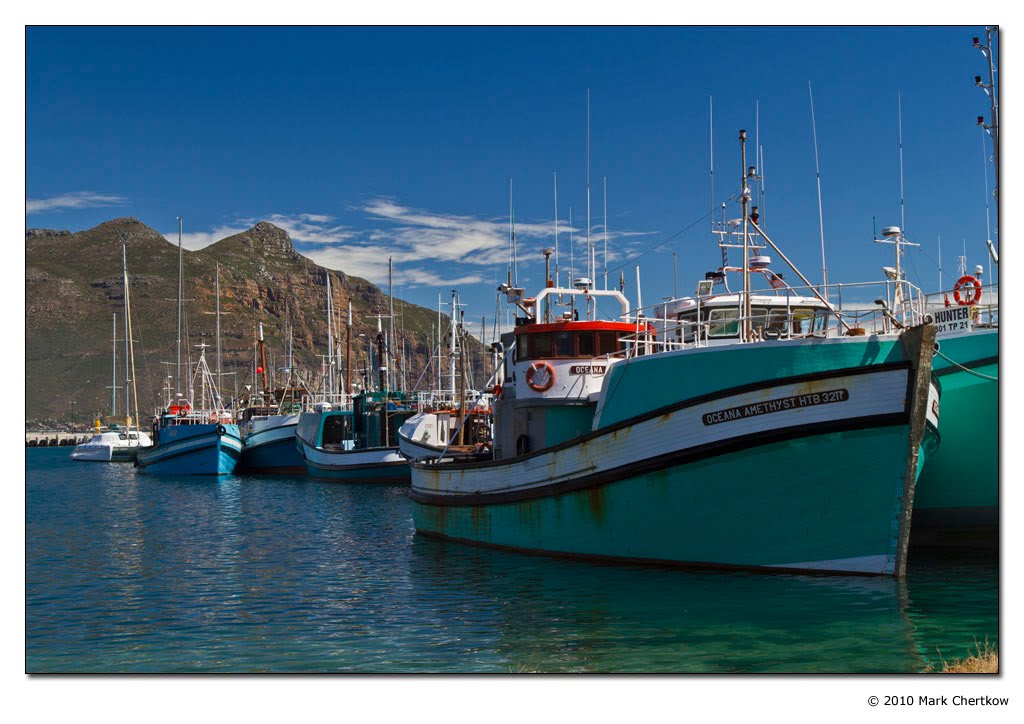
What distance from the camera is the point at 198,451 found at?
55031mm

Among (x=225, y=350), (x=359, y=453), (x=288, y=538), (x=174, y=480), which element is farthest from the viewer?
(x=225, y=350)

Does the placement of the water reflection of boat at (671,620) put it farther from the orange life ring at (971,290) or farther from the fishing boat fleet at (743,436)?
the orange life ring at (971,290)

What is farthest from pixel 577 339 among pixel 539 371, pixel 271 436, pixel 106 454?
pixel 106 454

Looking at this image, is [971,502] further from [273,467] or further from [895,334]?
[273,467]

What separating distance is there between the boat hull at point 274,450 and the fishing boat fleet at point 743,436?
3823 cm

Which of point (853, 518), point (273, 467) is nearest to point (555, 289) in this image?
point (853, 518)

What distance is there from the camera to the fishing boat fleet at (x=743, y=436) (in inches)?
523

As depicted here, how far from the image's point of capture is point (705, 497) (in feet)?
46.7

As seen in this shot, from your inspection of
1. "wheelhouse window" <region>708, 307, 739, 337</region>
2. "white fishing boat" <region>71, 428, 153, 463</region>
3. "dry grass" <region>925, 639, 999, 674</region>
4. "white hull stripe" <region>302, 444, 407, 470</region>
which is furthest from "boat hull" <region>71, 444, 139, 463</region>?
"dry grass" <region>925, 639, 999, 674</region>

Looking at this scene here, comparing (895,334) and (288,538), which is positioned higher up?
(895,334)

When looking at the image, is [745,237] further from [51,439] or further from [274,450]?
[51,439]

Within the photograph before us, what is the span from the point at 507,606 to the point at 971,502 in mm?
9250

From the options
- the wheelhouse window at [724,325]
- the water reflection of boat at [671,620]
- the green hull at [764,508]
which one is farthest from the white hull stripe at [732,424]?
the wheelhouse window at [724,325]
